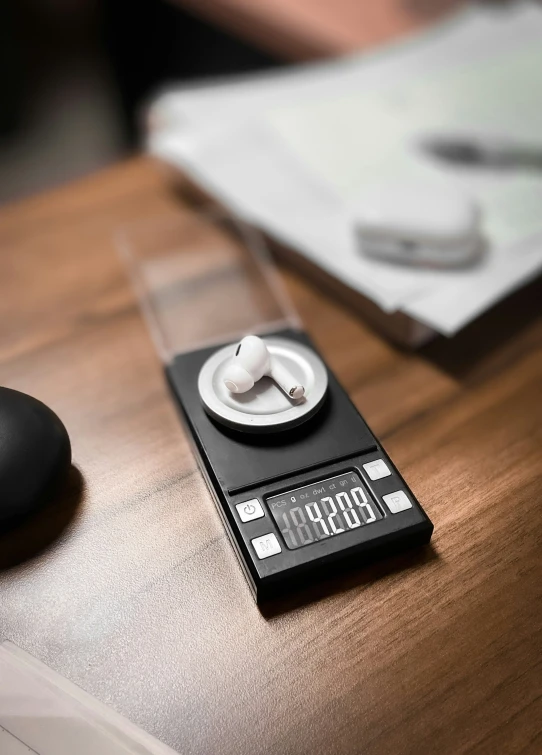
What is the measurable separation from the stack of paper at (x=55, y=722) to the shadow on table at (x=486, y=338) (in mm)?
354

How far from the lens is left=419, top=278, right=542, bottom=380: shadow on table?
555 mm

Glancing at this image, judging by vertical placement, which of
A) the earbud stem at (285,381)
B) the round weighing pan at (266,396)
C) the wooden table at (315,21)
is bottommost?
the round weighing pan at (266,396)

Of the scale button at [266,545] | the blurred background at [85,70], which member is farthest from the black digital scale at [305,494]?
the blurred background at [85,70]

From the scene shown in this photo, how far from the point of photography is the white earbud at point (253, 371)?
17.8 inches

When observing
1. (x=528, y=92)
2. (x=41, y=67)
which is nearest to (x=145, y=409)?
(x=528, y=92)

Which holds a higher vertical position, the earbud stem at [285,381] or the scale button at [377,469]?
the earbud stem at [285,381]

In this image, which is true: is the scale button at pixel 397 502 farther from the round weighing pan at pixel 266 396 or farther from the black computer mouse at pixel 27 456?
the black computer mouse at pixel 27 456

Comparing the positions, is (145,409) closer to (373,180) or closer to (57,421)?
(57,421)

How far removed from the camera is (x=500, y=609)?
1.29ft

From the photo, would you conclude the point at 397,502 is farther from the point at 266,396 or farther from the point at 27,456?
the point at 27,456

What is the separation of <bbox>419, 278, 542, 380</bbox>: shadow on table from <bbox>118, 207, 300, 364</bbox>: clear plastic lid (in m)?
0.13

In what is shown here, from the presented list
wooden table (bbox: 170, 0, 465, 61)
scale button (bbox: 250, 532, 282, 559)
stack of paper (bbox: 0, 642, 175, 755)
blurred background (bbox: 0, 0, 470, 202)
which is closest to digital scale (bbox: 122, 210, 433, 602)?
scale button (bbox: 250, 532, 282, 559)

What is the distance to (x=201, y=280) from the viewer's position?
64cm

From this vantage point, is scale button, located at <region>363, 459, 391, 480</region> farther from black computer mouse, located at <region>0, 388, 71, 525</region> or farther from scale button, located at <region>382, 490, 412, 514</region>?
black computer mouse, located at <region>0, 388, 71, 525</region>
